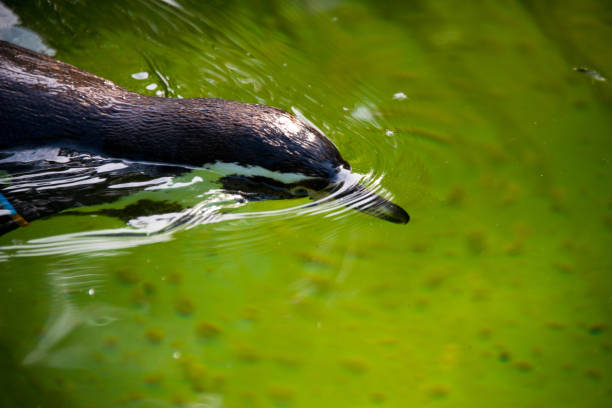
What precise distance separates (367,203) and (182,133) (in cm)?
100

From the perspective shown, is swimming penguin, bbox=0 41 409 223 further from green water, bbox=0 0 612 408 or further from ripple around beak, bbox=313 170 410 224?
green water, bbox=0 0 612 408

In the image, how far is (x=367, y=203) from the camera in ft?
9.54

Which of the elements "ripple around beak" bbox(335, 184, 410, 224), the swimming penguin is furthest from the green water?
the swimming penguin

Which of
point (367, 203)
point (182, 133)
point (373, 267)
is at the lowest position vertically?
point (373, 267)

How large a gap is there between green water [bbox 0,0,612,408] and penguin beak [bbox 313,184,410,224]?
0.06 meters

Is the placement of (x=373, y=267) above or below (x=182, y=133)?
below

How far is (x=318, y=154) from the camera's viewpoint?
112 inches

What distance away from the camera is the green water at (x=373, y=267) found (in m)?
2.19

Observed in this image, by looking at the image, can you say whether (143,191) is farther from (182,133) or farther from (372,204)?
(372,204)

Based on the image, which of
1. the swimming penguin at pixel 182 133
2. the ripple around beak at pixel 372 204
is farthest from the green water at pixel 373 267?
the swimming penguin at pixel 182 133

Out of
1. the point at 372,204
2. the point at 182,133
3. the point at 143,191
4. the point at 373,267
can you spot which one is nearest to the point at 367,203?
the point at 372,204

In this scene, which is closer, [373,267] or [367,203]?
[373,267]

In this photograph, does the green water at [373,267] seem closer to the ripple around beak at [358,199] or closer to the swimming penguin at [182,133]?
the ripple around beak at [358,199]

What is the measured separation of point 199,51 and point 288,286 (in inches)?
92.5
